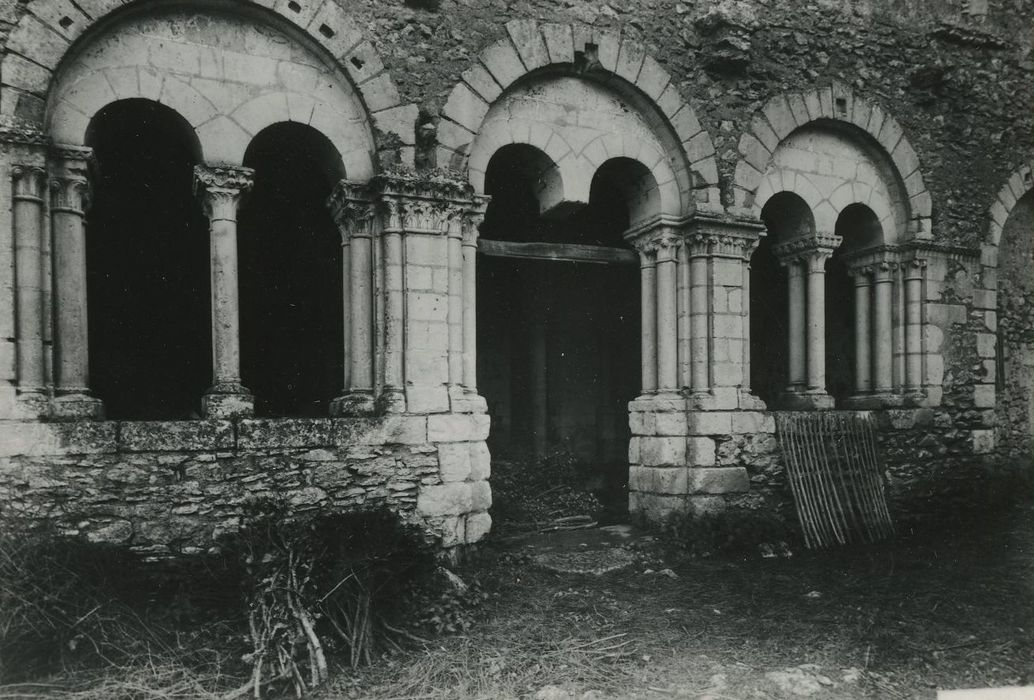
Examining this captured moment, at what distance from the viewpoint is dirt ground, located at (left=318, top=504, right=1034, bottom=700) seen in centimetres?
389

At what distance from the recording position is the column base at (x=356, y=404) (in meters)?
5.62

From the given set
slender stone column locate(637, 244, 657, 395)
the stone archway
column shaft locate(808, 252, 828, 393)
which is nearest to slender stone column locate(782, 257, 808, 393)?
column shaft locate(808, 252, 828, 393)

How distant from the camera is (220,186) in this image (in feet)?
17.3

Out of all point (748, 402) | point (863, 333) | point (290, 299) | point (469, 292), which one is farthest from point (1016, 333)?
point (290, 299)

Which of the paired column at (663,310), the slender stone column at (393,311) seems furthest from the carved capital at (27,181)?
the paired column at (663,310)

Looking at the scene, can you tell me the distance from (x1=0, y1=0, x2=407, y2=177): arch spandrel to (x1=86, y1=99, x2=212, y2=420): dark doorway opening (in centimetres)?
189

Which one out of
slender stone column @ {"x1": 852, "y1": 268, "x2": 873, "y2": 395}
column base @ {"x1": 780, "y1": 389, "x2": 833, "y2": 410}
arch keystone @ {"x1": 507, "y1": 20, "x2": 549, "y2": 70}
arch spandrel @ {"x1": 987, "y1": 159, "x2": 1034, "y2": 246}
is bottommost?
column base @ {"x1": 780, "y1": 389, "x2": 833, "y2": 410}

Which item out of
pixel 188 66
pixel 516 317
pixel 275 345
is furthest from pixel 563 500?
pixel 188 66

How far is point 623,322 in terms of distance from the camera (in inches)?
376

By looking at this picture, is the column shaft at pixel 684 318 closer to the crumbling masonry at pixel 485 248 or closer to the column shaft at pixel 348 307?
the crumbling masonry at pixel 485 248

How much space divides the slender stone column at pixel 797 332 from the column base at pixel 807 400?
0.22 feet

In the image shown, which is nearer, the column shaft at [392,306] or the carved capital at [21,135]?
the carved capital at [21,135]

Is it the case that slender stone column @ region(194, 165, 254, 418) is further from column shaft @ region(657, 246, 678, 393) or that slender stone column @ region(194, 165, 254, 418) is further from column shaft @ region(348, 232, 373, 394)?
column shaft @ region(657, 246, 678, 393)

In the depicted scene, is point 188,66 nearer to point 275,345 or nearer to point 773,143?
point 275,345
